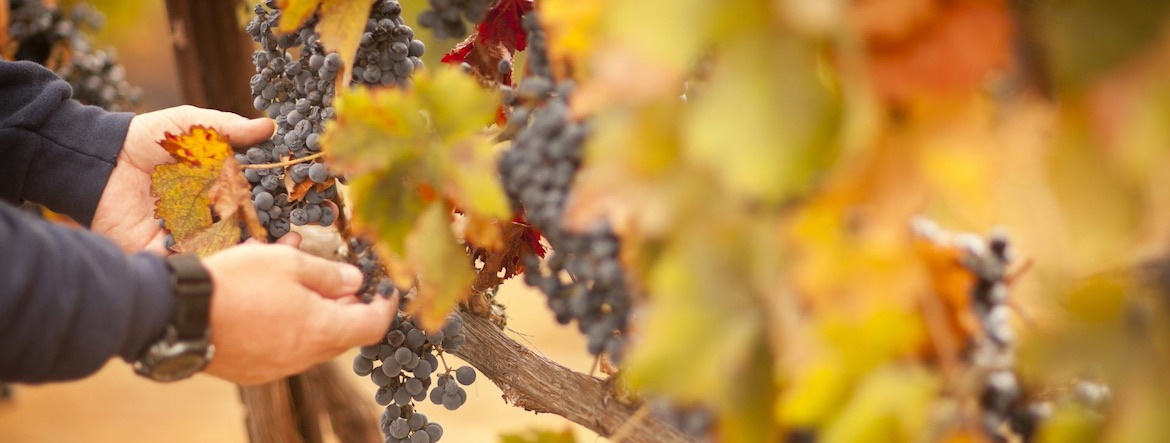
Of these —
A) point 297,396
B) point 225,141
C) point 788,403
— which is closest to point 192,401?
point 297,396

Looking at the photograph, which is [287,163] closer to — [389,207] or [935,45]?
[389,207]

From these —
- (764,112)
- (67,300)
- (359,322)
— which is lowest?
(67,300)

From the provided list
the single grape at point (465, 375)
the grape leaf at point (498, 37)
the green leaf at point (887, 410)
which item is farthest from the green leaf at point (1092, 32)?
the single grape at point (465, 375)

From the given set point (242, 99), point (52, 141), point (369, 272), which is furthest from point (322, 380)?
point (369, 272)

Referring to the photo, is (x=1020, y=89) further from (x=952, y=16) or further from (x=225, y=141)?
(x=225, y=141)

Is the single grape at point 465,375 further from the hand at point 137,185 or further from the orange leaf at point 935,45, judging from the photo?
the orange leaf at point 935,45
